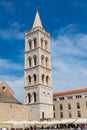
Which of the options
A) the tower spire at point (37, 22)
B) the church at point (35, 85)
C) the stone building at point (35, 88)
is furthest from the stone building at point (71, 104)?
the tower spire at point (37, 22)

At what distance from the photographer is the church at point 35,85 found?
5025 cm

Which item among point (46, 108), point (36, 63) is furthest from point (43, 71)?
point (46, 108)

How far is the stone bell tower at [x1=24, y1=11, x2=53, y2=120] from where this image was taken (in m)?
52.0

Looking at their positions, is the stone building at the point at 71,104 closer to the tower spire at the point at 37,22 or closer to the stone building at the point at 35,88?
the stone building at the point at 35,88

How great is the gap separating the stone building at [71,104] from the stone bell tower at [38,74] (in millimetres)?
12338

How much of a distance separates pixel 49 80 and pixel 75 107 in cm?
1379

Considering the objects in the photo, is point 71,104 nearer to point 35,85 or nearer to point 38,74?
point 35,85

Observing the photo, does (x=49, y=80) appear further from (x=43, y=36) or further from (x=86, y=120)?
(x=86, y=120)

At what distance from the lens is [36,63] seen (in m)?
54.9

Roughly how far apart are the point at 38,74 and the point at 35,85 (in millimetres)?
2517

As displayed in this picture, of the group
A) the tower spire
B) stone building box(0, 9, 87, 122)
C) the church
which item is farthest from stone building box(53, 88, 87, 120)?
the tower spire

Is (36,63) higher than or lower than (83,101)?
higher

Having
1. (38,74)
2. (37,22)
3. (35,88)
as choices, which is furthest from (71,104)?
(37,22)

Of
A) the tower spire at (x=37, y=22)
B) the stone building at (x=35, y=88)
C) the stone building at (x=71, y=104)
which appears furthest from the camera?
the stone building at (x=71, y=104)
